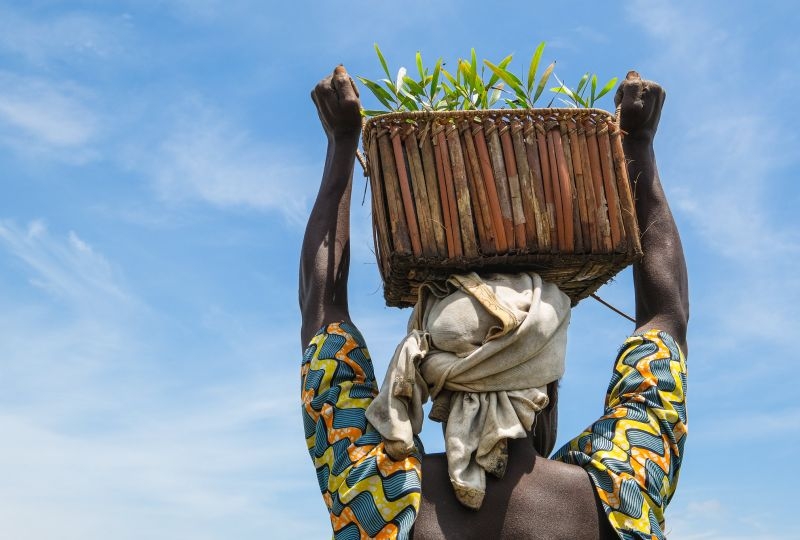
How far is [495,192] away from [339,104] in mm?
903

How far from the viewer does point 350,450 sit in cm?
459

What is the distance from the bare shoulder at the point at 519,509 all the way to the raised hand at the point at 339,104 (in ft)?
5.11

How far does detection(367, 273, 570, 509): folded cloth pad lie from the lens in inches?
178

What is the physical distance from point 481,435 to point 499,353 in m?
0.32

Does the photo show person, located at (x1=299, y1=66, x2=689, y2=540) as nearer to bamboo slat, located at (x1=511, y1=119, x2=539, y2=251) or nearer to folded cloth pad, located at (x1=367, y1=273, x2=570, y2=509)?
folded cloth pad, located at (x1=367, y1=273, x2=570, y2=509)

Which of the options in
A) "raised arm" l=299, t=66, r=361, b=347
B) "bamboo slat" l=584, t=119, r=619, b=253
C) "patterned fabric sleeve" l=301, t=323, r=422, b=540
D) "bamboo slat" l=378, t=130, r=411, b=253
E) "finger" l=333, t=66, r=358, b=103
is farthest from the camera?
"finger" l=333, t=66, r=358, b=103

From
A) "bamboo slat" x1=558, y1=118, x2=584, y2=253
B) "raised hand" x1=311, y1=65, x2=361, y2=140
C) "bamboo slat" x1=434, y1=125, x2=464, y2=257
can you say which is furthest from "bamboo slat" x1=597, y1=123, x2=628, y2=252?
"raised hand" x1=311, y1=65, x2=361, y2=140

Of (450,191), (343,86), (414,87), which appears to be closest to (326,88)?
(343,86)

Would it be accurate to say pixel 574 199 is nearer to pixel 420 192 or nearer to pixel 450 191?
pixel 450 191

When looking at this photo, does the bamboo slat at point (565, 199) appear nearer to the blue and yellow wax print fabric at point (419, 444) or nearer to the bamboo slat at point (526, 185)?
the bamboo slat at point (526, 185)

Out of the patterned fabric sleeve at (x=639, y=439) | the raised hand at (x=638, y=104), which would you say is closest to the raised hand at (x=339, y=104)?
the raised hand at (x=638, y=104)

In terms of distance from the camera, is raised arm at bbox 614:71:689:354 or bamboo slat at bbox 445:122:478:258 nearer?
bamboo slat at bbox 445:122:478:258

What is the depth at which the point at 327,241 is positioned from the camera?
519 cm

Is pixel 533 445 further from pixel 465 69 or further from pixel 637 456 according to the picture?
pixel 465 69
